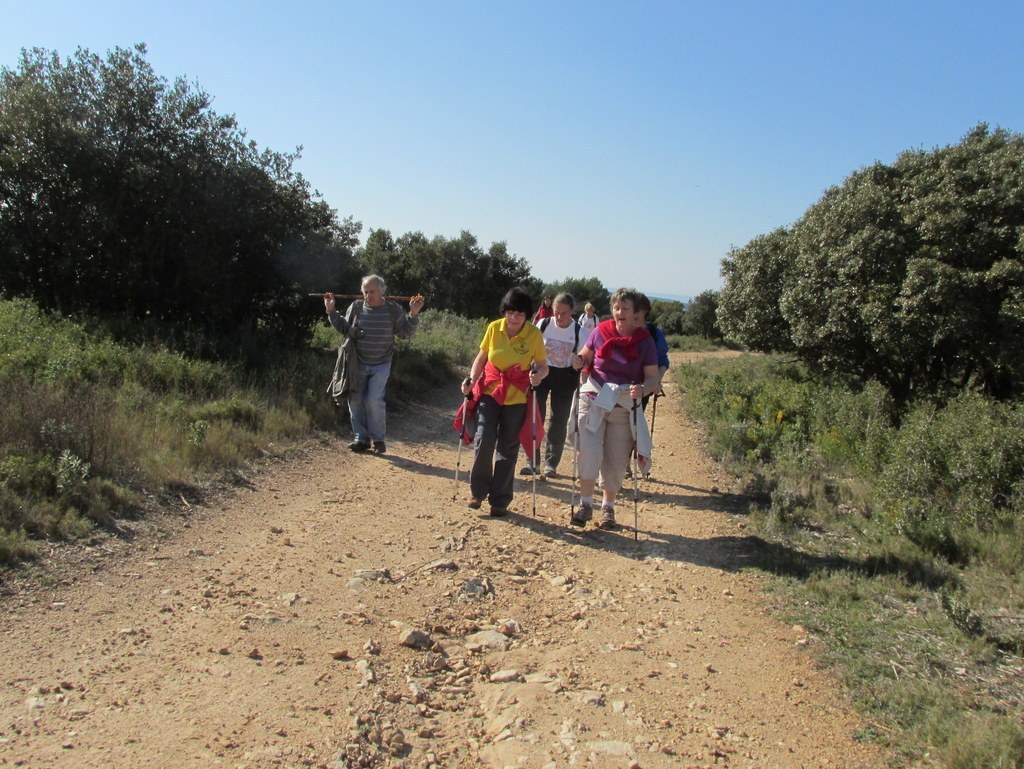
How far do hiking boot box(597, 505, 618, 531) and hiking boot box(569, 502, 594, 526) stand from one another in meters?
0.11

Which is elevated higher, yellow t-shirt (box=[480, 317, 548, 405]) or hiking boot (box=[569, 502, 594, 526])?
yellow t-shirt (box=[480, 317, 548, 405])

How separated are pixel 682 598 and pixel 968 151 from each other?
10847 millimetres

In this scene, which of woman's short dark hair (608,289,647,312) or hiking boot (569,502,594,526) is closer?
woman's short dark hair (608,289,647,312)

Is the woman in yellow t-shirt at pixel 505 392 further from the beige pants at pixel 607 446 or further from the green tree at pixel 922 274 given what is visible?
the green tree at pixel 922 274

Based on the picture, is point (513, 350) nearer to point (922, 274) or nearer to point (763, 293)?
point (922, 274)

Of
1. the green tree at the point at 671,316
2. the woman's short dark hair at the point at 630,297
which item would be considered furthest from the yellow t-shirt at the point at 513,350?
the green tree at the point at 671,316

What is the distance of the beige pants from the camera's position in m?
6.64

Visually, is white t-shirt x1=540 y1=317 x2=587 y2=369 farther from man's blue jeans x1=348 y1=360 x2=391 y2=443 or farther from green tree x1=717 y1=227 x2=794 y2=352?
green tree x1=717 y1=227 x2=794 y2=352

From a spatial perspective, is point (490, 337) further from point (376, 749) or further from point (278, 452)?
point (376, 749)

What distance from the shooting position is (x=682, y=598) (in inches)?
208

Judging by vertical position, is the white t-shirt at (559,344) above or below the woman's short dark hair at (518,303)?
below

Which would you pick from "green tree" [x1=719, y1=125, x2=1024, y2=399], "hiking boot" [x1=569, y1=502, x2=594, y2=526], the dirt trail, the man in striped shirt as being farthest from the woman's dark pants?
"green tree" [x1=719, y1=125, x2=1024, y2=399]

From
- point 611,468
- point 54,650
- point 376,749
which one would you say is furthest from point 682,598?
point 54,650

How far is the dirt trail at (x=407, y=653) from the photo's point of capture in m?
3.31
